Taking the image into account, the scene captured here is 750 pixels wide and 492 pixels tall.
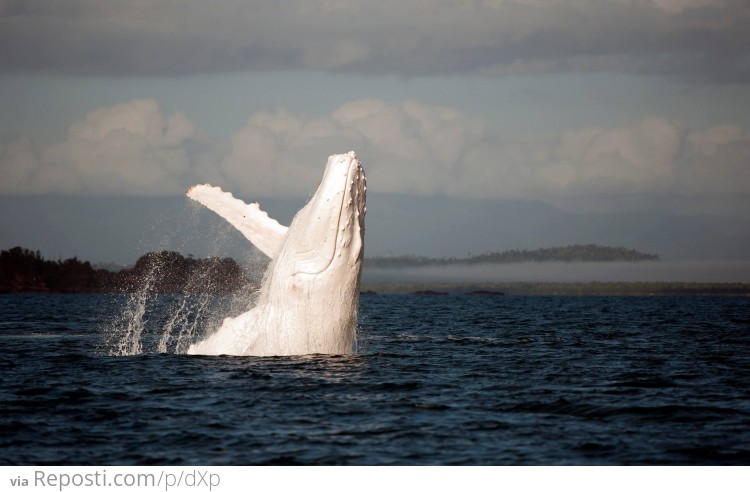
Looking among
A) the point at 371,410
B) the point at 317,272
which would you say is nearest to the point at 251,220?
the point at 317,272

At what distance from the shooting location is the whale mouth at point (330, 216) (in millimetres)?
17203

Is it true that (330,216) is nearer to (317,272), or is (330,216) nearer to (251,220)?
(317,272)

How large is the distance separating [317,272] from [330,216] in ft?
3.13

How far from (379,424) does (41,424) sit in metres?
4.83

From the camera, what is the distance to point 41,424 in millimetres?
14992

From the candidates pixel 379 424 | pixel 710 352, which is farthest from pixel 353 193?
pixel 710 352

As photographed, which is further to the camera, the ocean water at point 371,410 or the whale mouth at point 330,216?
the whale mouth at point 330,216

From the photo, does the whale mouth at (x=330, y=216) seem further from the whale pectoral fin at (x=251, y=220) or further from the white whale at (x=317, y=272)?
the whale pectoral fin at (x=251, y=220)

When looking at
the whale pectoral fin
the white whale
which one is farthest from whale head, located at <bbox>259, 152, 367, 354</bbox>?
the whale pectoral fin

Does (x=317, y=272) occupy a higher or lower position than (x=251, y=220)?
lower

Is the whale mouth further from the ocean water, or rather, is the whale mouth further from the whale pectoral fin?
the ocean water

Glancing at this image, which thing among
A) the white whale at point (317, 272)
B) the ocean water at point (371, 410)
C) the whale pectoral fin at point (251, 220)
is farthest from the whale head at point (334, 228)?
the ocean water at point (371, 410)

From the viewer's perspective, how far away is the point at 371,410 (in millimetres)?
15742

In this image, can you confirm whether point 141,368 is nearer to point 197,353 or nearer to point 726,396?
point 197,353
